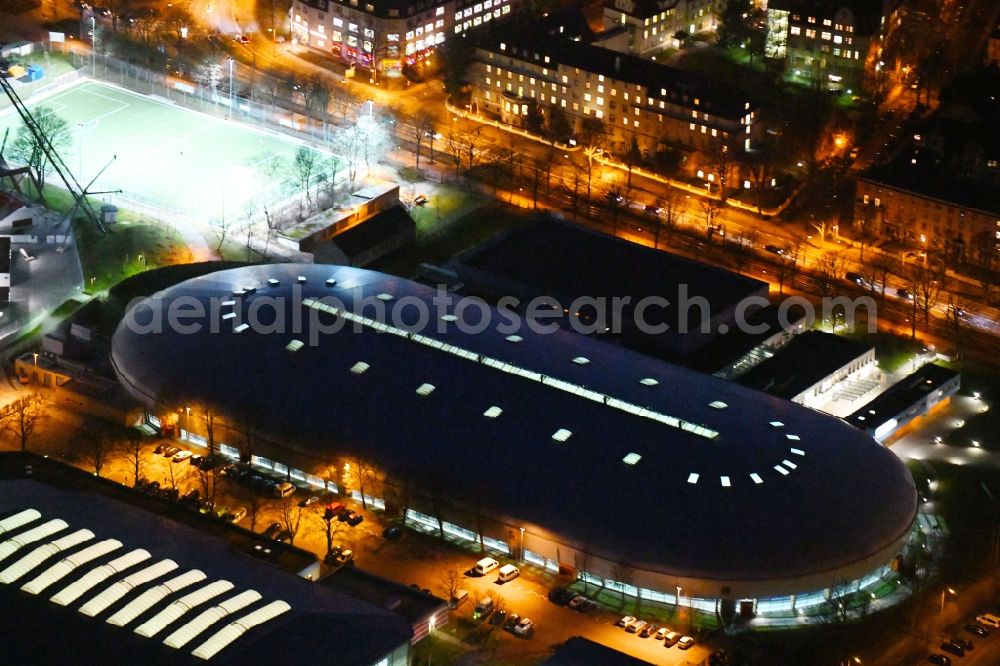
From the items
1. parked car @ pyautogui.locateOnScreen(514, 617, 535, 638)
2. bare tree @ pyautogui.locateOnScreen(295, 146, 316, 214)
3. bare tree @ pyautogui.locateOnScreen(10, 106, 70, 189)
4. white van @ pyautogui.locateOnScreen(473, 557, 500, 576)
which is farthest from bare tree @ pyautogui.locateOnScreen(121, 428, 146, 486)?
bare tree @ pyautogui.locateOnScreen(10, 106, 70, 189)

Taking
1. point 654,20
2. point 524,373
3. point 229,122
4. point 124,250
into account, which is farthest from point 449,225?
point 654,20

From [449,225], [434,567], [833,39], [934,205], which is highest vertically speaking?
[833,39]

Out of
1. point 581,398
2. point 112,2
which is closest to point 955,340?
point 581,398

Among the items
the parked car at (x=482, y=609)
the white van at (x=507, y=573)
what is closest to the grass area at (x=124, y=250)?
the white van at (x=507, y=573)

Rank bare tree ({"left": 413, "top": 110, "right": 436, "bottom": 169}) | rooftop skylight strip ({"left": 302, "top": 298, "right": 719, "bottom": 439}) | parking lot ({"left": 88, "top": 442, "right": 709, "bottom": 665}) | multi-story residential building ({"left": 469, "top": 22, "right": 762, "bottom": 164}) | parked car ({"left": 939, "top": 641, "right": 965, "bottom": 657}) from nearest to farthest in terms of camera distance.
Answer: parked car ({"left": 939, "top": 641, "right": 965, "bottom": 657}), parking lot ({"left": 88, "top": 442, "right": 709, "bottom": 665}), rooftop skylight strip ({"left": 302, "top": 298, "right": 719, "bottom": 439}), multi-story residential building ({"left": 469, "top": 22, "right": 762, "bottom": 164}), bare tree ({"left": 413, "top": 110, "right": 436, "bottom": 169})

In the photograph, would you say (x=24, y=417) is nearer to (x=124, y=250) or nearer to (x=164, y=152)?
(x=124, y=250)

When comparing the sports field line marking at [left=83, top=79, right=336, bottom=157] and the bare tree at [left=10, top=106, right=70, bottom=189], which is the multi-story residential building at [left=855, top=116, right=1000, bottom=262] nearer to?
the sports field line marking at [left=83, top=79, right=336, bottom=157]

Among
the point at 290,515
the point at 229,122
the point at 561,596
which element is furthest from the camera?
the point at 229,122
